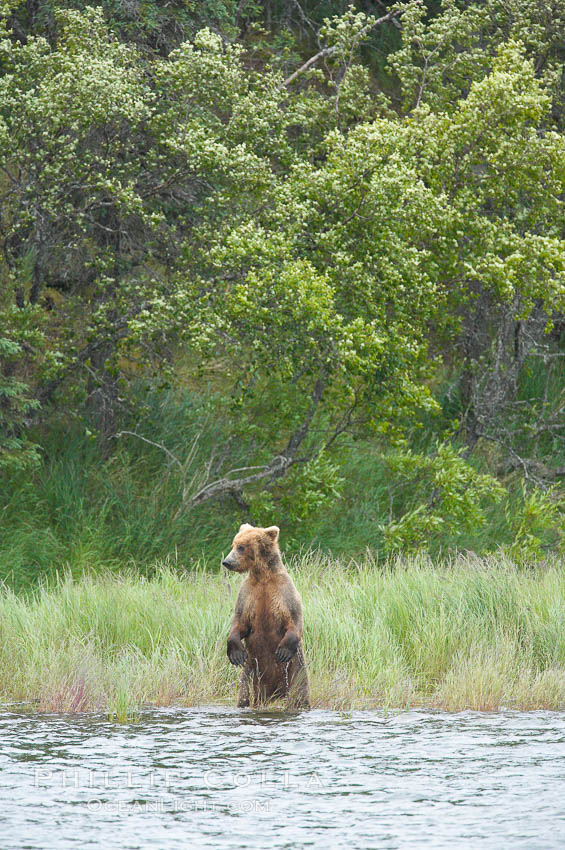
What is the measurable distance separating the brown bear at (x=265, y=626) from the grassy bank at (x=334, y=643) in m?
0.55

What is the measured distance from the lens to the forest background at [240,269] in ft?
44.3

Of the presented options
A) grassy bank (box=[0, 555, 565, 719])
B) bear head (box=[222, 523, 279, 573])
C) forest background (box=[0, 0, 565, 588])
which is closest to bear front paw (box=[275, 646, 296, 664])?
bear head (box=[222, 523, 279, 573])

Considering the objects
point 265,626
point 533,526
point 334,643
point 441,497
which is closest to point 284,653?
point 265,626

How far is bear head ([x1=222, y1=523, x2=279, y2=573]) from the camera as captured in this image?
741 centimetres

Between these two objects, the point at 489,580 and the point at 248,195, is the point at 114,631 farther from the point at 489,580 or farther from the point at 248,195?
the point at 248,195

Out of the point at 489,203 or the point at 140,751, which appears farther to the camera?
the point at 489,203

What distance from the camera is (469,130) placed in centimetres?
1452

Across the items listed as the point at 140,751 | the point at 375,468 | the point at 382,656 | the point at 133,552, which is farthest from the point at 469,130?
the point at 140,751

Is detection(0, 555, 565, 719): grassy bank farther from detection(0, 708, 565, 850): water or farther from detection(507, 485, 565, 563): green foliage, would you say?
detection(507, 485, 565, 563): green foliage

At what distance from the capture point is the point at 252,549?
7492mm

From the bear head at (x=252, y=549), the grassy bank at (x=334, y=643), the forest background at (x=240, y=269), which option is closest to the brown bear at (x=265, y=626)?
the bear head at (x=252, y=549)

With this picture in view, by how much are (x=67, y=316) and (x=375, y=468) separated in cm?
526

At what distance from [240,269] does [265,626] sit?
24.1 feet

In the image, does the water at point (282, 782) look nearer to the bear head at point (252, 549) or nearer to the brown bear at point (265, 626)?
the brown bear at point (265, 626)
